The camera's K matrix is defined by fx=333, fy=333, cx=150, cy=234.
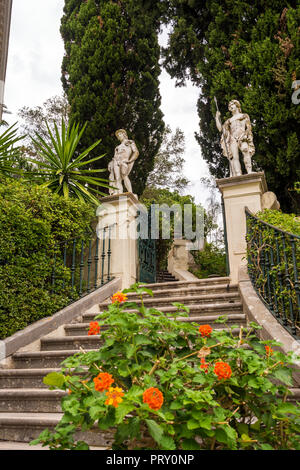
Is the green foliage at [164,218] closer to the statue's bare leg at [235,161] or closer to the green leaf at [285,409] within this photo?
the statue's bare leg at [235,161]

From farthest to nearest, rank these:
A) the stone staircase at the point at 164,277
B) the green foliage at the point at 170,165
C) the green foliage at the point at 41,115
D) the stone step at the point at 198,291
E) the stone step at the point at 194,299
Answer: the green foliage at the point at 170,165 → the green foliage at the point at 41,115 → the stone staircase at the point at 164,277 → the stone step at the point at 198,291 → the stone step at the point at 194,299

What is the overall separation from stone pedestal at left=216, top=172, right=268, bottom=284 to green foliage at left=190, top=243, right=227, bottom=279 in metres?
4.47

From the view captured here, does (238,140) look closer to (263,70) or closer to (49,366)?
(263,70)

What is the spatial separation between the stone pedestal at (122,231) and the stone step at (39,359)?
2344 mm

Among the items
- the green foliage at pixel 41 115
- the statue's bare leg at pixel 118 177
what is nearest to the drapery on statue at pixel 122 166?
the statue's bare leg at pixel 118 177

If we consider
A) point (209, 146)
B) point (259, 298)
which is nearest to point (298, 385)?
point (259, 298)

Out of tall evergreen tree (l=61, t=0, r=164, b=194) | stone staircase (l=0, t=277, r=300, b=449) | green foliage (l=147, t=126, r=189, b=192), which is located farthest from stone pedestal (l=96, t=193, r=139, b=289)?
green foliage (l=147, t=126, r=189, b=192)

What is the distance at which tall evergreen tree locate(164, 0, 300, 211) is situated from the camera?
7141mm

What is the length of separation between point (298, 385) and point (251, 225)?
7.25ft

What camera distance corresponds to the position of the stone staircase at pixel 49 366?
7.85 ft

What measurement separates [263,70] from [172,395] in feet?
25.5

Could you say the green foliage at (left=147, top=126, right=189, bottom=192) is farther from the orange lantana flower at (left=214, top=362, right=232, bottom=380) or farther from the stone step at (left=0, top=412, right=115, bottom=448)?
the orange lantana flower at (left=214, top=362, right=232, bottom=380)

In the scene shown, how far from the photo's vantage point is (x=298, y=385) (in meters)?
2.35
